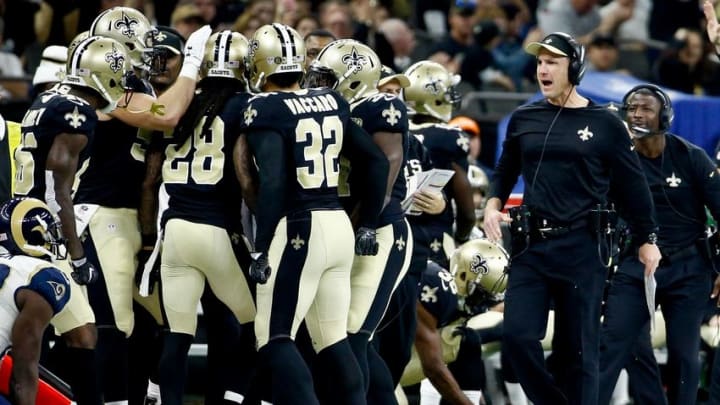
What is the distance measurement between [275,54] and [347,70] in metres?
0.69

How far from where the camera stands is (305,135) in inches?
316

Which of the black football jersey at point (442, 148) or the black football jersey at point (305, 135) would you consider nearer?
the black football jersey at point (305, 135)

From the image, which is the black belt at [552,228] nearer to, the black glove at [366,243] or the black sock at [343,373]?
the black glove at [366,243]

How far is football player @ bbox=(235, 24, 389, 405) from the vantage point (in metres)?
7.92

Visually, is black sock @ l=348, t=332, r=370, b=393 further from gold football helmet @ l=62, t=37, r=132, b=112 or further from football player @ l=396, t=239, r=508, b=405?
gold football helmet @ l=62, t=37, r=132, b=112

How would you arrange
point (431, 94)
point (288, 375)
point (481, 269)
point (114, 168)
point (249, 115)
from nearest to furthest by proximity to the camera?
point (288, 375)
point (249, 115)
point (114, 168)
point (481, 269)
point (431, 94)

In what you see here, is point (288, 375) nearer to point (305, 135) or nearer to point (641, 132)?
point (305, 135)

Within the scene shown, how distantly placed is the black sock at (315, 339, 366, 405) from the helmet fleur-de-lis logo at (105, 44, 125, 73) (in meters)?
1.80

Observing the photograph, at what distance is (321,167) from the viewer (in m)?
8.08

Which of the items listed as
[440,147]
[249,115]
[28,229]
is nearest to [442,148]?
[440,147]

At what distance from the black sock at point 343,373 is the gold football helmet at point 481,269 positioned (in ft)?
7.18

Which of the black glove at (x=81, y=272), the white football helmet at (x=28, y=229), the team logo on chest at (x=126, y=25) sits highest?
the team logo on chest at (x=126, y=25)

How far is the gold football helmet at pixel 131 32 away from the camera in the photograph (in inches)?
352

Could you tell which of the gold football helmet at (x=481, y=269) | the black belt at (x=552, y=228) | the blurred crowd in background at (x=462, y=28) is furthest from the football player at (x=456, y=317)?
→ the blurred crowd in background at (x=462, y=28)
